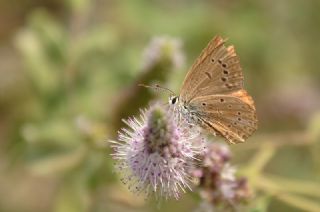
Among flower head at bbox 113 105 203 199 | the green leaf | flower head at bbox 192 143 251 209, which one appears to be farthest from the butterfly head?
the green leaf

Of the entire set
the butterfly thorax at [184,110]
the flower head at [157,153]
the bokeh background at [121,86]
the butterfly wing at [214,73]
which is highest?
the bokeh background at [121,86]

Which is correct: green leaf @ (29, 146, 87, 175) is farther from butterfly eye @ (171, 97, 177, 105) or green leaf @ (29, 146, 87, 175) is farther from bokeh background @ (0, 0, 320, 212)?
butterfly eye @ (171, 97, 177, 105)

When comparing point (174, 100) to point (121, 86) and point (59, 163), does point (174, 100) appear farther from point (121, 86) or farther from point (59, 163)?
point (121, 86)

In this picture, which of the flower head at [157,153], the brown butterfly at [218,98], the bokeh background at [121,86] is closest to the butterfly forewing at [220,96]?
the brown butterfly at [218,98]

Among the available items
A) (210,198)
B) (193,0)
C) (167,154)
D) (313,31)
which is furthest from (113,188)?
(313,31)

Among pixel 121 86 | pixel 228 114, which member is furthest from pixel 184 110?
pixel 121 86

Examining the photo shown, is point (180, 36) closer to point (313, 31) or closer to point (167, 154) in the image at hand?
point (313, 31)

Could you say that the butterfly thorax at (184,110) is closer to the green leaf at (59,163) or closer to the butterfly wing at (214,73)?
the butterfly wing at (214,73)
